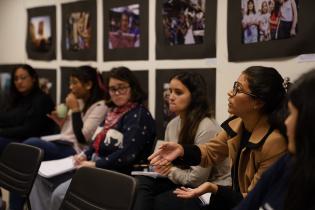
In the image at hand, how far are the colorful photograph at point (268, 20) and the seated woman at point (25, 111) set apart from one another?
2209mm

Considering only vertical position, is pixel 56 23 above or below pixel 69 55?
above

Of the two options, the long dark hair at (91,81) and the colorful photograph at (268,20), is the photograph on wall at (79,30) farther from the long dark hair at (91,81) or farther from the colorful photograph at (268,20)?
the colorful photograph at (268,20)

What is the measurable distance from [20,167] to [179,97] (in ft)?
3.44

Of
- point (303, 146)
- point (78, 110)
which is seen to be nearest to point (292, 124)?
point (303, 146)

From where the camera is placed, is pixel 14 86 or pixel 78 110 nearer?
pixel 78 110

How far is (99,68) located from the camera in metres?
3.94

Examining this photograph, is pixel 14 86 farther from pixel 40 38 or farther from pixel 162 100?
pixel 162 100

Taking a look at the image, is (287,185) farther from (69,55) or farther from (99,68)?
(69,55)

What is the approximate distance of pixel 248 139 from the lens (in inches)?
78.0

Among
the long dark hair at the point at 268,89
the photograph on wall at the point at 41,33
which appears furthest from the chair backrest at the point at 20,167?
the photograph on wall at the point at 41,33

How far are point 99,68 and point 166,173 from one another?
1802 millimetres

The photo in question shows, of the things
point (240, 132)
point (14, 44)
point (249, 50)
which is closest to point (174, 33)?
point (249, 50)

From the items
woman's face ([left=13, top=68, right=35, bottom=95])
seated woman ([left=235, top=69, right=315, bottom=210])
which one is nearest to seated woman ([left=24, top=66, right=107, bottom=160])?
woman's face ([left=13, top=68, right=35, bottom=95])

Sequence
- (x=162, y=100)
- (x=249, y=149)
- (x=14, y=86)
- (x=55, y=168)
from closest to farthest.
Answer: (x=249, y=149)
(x=55, y=168)
(x=162, y=100)
(x=14, y=86)
